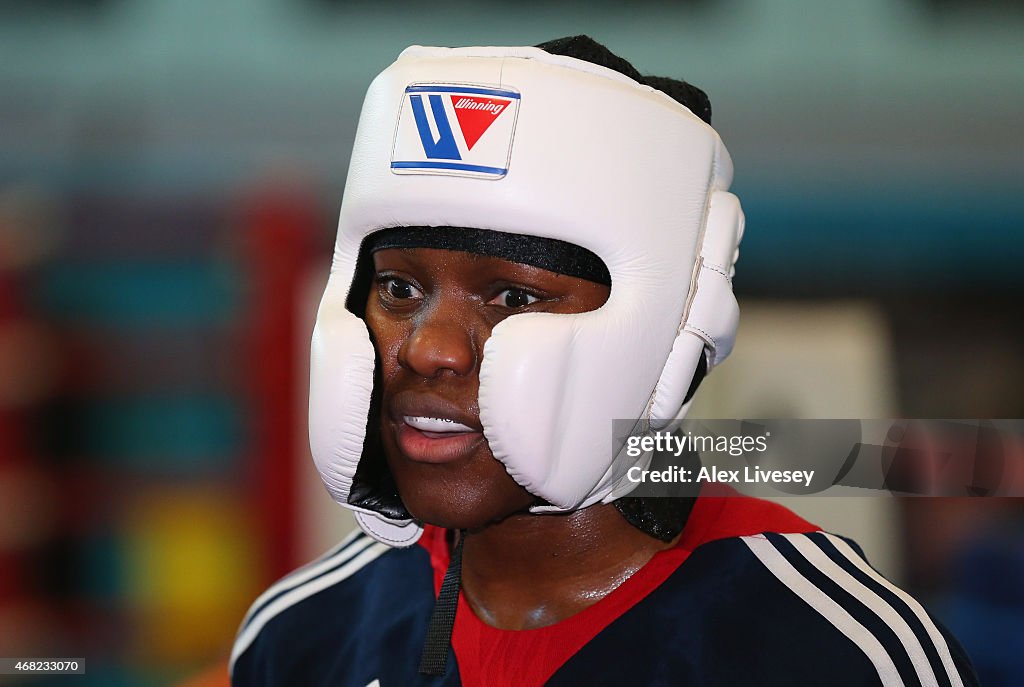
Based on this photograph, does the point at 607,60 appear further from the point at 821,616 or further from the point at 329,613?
the point at 329,613

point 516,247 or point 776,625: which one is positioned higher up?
point 516,247

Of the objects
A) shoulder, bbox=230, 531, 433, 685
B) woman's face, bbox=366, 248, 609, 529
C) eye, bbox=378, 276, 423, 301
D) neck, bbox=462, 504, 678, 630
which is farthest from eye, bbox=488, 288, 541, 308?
shoulder, bbox=230, 531, 433, 685

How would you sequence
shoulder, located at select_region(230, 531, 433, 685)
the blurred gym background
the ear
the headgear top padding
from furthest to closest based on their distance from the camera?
the blurred gym background → shoulder, located at select_region(230, 531, 433, 685) → the ear → the headgear top padding

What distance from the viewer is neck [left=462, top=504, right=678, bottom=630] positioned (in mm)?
1142

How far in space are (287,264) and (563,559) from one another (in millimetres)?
1476

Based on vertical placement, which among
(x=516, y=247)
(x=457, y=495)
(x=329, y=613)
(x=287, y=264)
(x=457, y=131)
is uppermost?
(x=457, y=131)

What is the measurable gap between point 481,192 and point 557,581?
0.46 m

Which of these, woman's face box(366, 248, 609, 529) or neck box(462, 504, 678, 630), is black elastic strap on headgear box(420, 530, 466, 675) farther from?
woman's face box(366, 248, 609, 529)

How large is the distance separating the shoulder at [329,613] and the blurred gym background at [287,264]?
103 centimetres

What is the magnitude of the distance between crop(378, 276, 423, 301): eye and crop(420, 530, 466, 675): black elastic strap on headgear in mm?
331

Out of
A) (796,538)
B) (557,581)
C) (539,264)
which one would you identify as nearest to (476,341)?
(539,264)

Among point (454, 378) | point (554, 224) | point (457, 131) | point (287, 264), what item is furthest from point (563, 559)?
point (287, 264)

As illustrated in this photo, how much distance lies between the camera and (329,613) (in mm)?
1317

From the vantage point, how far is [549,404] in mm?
989
